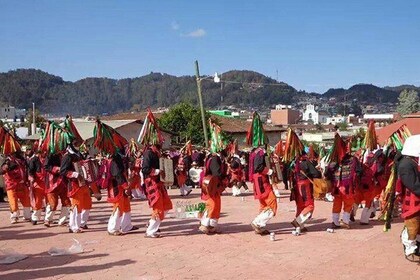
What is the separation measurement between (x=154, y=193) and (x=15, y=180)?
157 inches

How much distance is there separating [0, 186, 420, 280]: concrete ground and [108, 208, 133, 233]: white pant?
0.23 metres

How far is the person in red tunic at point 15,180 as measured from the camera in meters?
11.5

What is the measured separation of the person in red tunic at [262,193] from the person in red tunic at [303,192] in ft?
1.91

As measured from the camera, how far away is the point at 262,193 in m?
9.66

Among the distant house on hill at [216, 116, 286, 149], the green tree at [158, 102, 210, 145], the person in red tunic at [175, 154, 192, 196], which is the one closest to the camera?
the person in red tunic at [175, 154, 192, 196]

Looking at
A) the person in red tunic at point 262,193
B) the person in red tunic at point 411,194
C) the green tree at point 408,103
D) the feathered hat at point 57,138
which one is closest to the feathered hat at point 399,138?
the person in red tunic at point 262,193

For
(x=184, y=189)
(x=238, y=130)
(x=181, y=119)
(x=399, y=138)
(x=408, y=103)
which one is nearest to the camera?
(x=399, y=138)

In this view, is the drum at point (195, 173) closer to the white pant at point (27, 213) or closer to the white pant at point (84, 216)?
the white pant at point (27, 213)

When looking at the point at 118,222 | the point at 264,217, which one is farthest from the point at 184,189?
the point at 264,217

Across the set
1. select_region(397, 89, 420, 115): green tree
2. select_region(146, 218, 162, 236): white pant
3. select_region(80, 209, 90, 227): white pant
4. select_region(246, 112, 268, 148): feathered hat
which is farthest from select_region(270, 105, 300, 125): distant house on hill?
select_region(146, 218, 162, 236): white pant

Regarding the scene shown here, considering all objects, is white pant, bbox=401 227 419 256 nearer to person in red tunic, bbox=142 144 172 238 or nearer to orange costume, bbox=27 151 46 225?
person in red tunic, bbox=142 144 172 238

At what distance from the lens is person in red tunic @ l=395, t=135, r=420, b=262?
285 inches

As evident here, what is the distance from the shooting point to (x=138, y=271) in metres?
7.41

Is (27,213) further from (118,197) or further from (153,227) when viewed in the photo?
(153,227)
